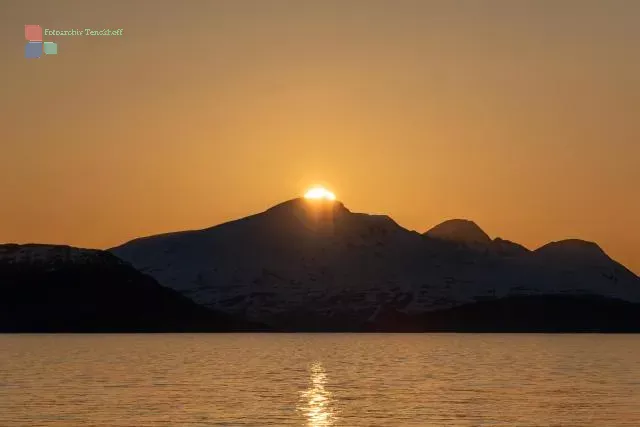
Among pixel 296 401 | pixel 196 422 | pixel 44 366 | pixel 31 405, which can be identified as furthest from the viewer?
pixel 44 366

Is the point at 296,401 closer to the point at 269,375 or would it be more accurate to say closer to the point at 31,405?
the point at 31,405

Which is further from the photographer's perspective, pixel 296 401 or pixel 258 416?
pixel 296 401

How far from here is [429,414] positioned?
103 metres

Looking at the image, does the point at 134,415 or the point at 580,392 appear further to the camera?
the point at 580,392

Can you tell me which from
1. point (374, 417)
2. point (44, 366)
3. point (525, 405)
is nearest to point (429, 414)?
point (374, 417)

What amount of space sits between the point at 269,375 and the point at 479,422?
78845 millimetres

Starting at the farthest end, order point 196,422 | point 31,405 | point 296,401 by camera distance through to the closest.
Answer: point 296,401, point 31,405, point 196,422

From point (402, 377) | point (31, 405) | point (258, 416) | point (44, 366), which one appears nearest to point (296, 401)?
point (258, 416)

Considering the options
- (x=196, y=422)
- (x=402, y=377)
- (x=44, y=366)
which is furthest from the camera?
(x=44, y=366)

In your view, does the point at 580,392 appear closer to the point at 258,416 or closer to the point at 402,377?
the point at 402,377

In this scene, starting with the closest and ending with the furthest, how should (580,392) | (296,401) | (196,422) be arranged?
1. (196,422)
2. (296,401)
3. (580,392)

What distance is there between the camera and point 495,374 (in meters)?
172

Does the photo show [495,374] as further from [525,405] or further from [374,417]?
[374,417]

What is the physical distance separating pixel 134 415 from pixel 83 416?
4471mm
